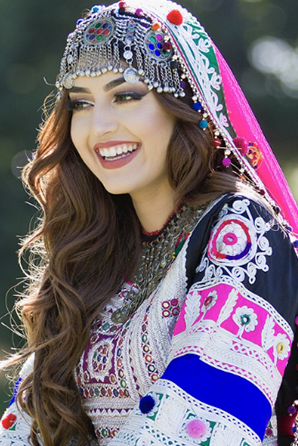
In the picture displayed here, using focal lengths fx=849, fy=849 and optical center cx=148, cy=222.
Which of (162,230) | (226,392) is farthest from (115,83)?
(226,392)

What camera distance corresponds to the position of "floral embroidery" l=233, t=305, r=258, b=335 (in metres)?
2.01

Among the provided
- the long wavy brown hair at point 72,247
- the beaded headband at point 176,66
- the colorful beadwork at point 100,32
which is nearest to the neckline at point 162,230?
the long wavy brown hair at point 72,247

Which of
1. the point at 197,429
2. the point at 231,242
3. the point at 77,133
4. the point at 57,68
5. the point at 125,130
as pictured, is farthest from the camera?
the point at 57,68

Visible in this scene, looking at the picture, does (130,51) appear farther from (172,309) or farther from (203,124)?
(172,309)

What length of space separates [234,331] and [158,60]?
0.86m

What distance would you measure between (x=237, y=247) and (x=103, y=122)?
570 millimetres

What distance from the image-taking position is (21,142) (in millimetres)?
6793

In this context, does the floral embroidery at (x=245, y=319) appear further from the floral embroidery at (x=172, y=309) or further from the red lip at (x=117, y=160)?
the red lip at (x=117, y=160)

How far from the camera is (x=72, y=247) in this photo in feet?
8.77

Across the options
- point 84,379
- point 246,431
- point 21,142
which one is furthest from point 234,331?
point 21,142

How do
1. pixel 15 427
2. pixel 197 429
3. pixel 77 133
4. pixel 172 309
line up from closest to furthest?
pixel 197 429 → pixel 172 309 → pixel 77 133 → pixel 15 427

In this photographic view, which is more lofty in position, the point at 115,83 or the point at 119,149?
the point at 115,83

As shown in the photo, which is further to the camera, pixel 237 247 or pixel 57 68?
pixel 57 68

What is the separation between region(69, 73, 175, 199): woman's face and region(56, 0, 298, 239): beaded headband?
37mm
